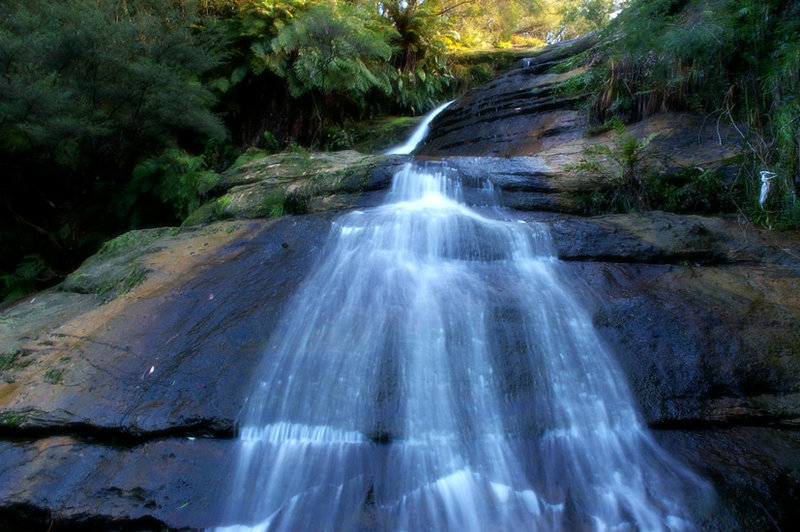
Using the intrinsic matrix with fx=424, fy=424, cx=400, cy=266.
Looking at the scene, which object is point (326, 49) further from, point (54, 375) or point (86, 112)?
point (54, 375)

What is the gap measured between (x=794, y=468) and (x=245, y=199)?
20.9 feet

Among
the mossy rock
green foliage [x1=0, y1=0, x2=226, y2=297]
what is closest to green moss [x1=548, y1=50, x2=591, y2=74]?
green foliage [x1=0, y1=0, x2=226, y2=297]

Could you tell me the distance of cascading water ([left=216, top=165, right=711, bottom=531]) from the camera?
2742 millimetres

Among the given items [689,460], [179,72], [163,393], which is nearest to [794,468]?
[689,460]

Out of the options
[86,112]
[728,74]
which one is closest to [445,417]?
[728,74]

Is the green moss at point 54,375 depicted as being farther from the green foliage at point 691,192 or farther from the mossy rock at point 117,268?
the green foliage at point 691,192

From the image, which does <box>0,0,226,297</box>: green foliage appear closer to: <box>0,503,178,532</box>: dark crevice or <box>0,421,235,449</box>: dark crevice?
<box>0,421,235,449</box>: dark crevice

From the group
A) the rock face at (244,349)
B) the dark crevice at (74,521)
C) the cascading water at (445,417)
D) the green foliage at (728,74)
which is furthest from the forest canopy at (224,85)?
the dark crevice at (74,521)

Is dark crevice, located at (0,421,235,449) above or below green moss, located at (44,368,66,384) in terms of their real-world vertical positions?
below

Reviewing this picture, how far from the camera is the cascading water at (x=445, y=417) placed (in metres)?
2.74

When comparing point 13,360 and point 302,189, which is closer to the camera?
point 13,360

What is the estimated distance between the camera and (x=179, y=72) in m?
8.28

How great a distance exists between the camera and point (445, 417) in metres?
3.23

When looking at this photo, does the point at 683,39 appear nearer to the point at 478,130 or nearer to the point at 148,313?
the point at 478,130
